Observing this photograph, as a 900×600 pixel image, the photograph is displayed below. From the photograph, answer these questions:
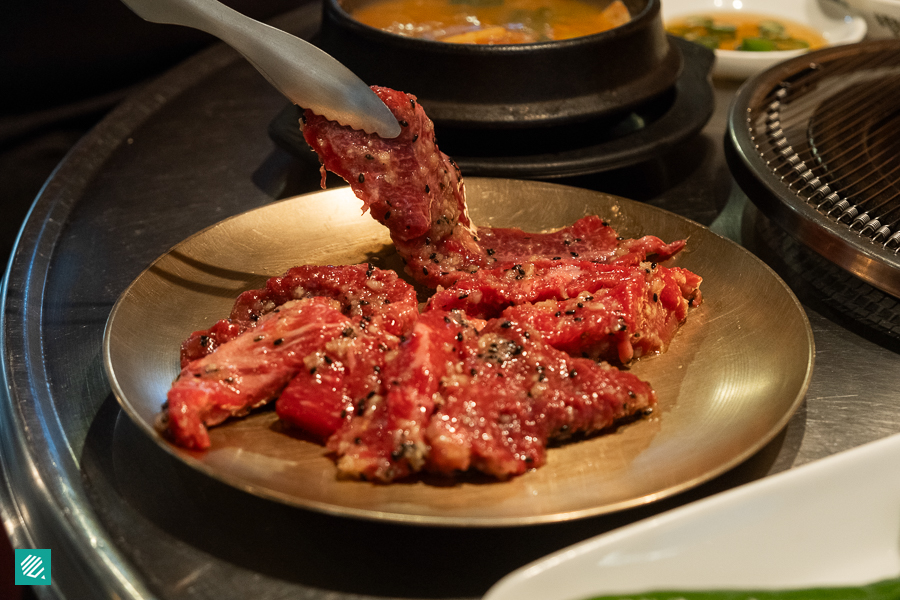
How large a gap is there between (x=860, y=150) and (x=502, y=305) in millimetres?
1720

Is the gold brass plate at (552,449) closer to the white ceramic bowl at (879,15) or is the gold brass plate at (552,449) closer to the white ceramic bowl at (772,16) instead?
the white ceramic bowl at (772,16)

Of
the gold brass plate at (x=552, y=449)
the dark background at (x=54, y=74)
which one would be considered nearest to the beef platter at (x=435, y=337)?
the gold brass plate at (x=552, y=449)

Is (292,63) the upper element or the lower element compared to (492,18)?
upper

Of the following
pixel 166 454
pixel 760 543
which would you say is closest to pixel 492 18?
pixel 166 454

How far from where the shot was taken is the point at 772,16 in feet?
15.9

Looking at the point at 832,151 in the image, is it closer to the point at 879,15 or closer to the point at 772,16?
the point at 879,15

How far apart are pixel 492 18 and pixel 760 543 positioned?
2639mm

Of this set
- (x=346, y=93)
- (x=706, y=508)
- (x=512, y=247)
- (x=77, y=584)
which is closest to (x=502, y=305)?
(x=512, y=247)

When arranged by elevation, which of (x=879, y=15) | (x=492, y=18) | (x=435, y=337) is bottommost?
(x=435, y=337)

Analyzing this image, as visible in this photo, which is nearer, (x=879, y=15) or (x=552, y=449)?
(x=552, y=449)

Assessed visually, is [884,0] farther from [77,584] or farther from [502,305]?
[77,584]

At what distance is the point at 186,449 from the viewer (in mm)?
1541

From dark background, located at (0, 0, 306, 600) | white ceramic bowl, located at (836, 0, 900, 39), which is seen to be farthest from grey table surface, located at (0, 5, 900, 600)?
white ceramic bowl, located at (836, 0, 900, 39)

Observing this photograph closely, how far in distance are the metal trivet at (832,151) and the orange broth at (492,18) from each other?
80 centimetres
